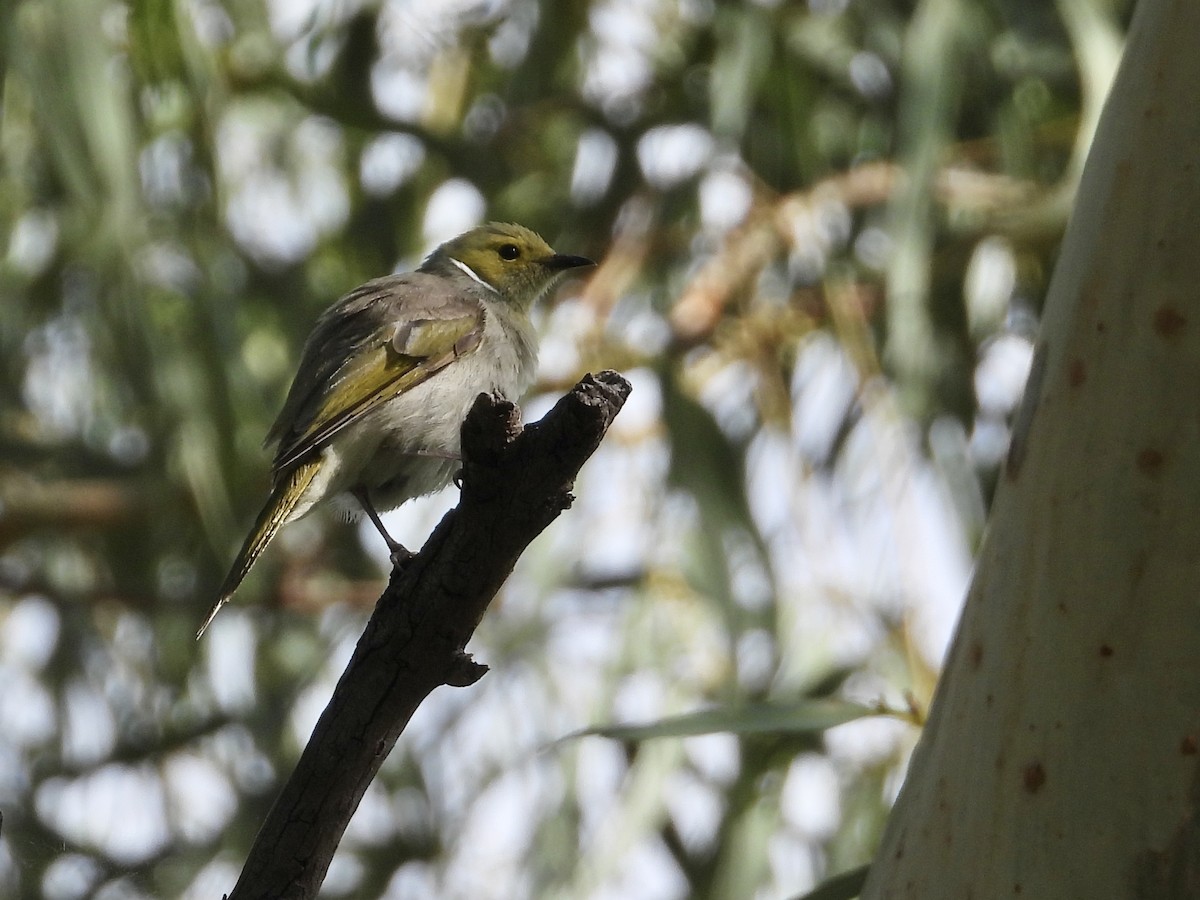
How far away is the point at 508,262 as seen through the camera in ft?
13.7

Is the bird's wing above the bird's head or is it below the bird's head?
below

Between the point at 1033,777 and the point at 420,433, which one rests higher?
the point at 420,433

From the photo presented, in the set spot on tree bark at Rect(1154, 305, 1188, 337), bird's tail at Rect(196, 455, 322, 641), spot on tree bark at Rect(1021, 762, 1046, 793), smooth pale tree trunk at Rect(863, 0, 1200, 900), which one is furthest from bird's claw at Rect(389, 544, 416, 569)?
spot on tree bark at Rect(1154, 305, 1188, 337)

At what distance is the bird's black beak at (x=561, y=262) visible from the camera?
4039 mm

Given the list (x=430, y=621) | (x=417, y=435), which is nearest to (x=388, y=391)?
(x=417, y=435)

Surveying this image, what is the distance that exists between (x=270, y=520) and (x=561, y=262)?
1166 mm

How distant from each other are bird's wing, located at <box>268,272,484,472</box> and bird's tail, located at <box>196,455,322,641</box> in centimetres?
4

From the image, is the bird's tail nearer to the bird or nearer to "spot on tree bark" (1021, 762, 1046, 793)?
the bird

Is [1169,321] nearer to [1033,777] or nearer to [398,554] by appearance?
[1033,777]

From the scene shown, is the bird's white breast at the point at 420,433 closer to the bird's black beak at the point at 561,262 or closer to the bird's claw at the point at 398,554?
the bird's claw at the point at 398,554

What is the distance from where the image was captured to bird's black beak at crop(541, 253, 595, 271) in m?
4.04

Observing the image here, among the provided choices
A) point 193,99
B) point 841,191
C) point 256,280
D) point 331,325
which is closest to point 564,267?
point 331,325

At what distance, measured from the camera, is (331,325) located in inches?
145

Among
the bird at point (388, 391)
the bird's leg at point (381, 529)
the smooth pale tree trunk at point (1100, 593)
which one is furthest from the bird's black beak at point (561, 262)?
the smooth pale tree trunk at point (1100, 593)
